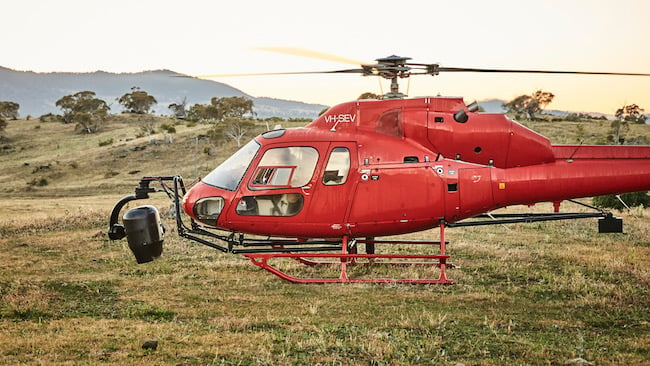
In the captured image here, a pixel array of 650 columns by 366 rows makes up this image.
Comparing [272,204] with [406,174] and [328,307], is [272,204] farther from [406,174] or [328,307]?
[406,174]

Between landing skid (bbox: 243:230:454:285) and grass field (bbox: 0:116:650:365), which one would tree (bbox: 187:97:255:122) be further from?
landing skid (bbox: 243:230:454:285)

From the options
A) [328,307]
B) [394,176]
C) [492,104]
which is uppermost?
[492,104]

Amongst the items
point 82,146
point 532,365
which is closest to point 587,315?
point 532,365

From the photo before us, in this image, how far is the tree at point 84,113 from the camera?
83.2m

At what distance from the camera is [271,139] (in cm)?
1145

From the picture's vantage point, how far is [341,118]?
38.1ft

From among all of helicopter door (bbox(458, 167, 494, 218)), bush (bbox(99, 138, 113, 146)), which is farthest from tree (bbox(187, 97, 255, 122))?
helicopter door (bbox(458, 167, 494, 218))

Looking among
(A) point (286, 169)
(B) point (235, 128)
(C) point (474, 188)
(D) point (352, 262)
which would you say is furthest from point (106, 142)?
(C) point (474, 188)

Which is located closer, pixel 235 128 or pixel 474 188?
pixel 474 188

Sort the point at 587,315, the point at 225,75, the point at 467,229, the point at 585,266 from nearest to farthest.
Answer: the point at 587,315, the point at 225,75, the point at 585,266, the point at 467,229

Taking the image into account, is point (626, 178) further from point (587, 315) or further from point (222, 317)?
point (222, 317)

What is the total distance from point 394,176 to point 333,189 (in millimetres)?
1177

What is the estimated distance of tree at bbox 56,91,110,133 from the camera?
83.2m

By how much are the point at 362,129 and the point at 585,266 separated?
5777mm
